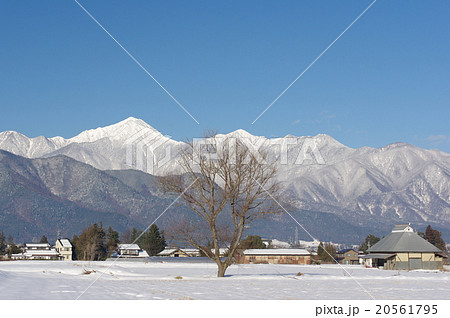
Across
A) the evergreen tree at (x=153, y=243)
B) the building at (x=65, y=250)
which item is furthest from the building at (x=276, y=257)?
the building at (x=65, y=250)

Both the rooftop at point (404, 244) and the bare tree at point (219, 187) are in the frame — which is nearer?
the bare tree at point (219, 187)

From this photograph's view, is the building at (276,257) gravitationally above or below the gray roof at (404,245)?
below

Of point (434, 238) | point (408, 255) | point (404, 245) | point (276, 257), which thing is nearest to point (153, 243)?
point (276, 257)

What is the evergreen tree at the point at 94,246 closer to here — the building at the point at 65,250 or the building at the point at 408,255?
the building at the point at 65,250

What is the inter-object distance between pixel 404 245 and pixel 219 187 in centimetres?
4197

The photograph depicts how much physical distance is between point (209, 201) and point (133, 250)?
113624 millimetres

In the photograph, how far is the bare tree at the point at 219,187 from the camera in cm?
3828

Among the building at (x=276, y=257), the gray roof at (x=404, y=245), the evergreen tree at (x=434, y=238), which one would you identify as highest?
the evergreen tree at (x=434, y=238)

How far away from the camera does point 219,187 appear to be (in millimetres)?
39250

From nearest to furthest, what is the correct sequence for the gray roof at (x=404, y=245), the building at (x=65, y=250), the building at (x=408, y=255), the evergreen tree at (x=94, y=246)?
the building at (x=408, y=255) < the gray roof at (x=404, y=245) < the evergreen tree at (x=94, y=246) < the building at (x=65, y=250)

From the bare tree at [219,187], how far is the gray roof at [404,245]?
39418 mm

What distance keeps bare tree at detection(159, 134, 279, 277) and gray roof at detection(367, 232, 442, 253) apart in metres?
39.4
